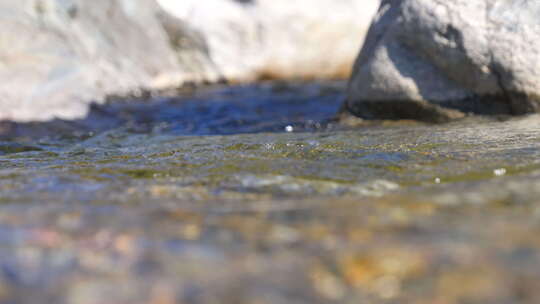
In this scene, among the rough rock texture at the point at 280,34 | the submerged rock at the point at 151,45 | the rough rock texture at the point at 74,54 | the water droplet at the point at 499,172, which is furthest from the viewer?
the rough rock texture at the point at 280,34

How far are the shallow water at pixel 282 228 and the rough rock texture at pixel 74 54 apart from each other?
2769 mm

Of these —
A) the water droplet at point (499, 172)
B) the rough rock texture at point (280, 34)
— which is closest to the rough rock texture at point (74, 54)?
the rough rock texture at point (280, 34)

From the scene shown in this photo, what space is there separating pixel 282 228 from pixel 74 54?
5091 mm

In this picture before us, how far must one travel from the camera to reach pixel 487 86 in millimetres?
3850

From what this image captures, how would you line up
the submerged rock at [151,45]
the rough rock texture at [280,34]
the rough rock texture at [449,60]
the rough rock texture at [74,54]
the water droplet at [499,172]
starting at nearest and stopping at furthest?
the water droplet at [499,172] < the rough rock texture at [449,60] < the rough rock texture at [74,54] < the submerged rock at [151,45] < the rough rock texture at [280,34]

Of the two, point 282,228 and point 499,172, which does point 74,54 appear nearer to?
point 499,172

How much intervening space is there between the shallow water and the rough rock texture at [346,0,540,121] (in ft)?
3.99

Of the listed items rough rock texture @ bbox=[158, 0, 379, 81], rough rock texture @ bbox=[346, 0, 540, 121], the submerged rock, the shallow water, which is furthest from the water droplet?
rough rock texture @ bbox=[158, 0, 379, 81]

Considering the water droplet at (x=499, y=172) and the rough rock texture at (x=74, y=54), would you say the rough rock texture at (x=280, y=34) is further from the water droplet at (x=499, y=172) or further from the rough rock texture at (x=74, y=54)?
the water droplet at (x=499, y=172)

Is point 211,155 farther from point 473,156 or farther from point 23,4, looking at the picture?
point 23,4

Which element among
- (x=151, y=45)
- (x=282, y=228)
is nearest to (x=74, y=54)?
(x=151, y=45)

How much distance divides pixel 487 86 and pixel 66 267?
3.28 metres

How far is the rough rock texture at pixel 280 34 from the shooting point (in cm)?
1044

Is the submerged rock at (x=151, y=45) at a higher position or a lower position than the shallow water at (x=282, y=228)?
higher
